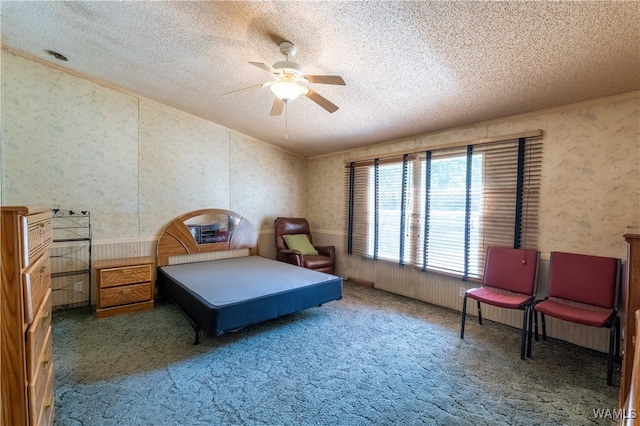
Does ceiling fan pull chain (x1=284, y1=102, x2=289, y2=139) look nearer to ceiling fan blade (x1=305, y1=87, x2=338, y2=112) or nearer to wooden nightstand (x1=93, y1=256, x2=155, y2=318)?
ceiling fan blade (x1=305, y1=87, x2=338, y2=112)

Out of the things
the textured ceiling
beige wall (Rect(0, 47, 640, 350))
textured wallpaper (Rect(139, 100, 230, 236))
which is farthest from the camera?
textured wallpaper (Rect(139, 100, 230, 236))

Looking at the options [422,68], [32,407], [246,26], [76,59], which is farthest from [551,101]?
[76,59]

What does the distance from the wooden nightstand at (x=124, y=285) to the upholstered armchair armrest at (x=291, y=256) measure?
196 centimetres

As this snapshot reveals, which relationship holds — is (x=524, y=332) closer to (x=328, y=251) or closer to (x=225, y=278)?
(x=328, y=251)

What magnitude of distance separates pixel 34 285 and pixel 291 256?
352 cm

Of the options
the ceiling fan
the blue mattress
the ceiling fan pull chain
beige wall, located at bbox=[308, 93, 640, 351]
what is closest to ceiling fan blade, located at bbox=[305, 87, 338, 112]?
the ceiling fan

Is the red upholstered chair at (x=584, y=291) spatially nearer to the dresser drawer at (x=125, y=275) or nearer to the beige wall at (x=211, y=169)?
the beige wall at (x=211, y=169)

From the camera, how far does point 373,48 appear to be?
2240 millimetres

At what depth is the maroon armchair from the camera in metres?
4.63

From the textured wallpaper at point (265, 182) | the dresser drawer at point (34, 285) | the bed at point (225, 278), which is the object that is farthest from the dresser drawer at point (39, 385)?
the textured wallpaper at point (265, 182)

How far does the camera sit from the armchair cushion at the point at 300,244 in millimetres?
4969

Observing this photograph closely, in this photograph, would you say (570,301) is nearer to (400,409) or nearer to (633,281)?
(633,281)

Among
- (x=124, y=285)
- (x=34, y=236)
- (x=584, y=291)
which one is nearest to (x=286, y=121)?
(x=124, y=285)

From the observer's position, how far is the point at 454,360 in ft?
8.29
